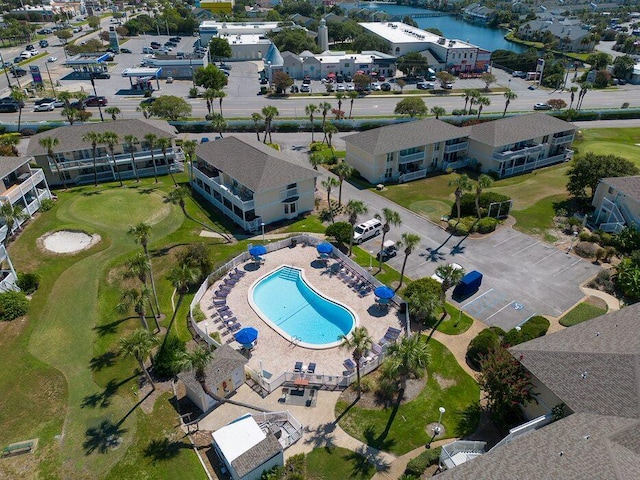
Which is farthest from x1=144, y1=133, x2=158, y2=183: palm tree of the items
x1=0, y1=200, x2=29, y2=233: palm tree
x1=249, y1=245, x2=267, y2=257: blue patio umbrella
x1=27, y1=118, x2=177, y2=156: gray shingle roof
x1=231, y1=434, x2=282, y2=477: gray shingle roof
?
x1=231, y1=434, x2=282, y2=477: gray shingle roof

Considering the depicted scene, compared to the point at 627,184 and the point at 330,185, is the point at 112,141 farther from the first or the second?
the point at 627,184

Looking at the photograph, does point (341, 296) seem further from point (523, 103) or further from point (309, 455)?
point (523, 103)

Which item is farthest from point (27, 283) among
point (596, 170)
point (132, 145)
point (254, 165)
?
point (596, 170)

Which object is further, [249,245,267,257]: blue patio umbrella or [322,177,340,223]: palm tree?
[322,177,340,223]: palm tree

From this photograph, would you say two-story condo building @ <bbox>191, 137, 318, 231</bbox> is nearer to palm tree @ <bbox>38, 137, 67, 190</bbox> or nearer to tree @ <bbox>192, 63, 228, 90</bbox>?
palm tree @ <bbox>38, 137, 67, 190</bbox>

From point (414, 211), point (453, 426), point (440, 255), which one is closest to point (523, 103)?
point (414, 211)

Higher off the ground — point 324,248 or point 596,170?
point 596,170
